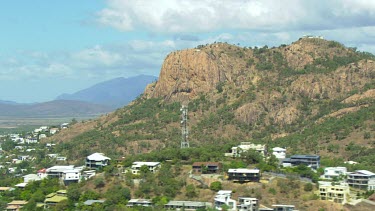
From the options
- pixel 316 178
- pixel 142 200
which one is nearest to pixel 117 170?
pixel 142 200

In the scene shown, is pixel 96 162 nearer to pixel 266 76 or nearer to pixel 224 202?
pixel 224 202

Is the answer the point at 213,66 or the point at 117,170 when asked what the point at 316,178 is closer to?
the point at 117,170

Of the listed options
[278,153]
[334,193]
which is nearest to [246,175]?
[334,193]

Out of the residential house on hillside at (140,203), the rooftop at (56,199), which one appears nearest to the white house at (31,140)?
the rooftop at (56,199)

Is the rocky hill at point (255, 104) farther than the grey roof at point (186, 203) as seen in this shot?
Yes

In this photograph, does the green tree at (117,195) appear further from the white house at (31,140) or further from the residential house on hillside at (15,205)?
the white house at (31,140)

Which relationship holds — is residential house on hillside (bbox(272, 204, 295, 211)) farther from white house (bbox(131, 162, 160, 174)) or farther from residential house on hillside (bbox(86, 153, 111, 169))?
residential house on hillside (bbox(86, 153, 111, 169))
